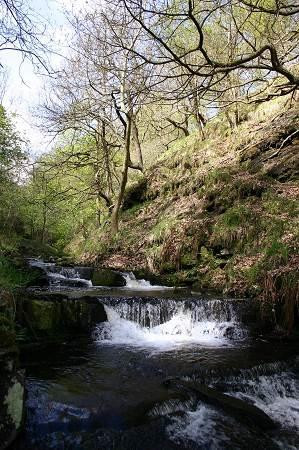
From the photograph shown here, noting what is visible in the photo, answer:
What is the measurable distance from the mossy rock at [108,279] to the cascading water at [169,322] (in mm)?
2780

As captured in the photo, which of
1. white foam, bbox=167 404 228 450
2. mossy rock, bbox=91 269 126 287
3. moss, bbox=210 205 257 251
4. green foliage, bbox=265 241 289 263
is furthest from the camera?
mossy rock, bbox=91 269 126 287

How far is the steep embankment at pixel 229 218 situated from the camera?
Answer: 7.91m

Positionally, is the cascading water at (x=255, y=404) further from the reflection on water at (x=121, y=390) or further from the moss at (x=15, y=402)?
the moss at (x=15, y=402)

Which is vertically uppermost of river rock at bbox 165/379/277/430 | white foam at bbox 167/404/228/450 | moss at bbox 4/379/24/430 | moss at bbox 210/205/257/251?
moss at bbox 210/205/257/251

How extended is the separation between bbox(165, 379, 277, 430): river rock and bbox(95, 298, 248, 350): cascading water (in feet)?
6.79

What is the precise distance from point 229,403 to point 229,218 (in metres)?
6.13

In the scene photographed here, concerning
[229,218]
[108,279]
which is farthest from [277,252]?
[108,279]

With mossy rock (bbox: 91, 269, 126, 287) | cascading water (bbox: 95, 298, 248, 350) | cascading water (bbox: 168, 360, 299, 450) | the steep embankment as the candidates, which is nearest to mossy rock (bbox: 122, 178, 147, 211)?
the steep embankment

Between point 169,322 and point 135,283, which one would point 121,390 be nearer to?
point 169,322

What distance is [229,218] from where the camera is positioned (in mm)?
9867

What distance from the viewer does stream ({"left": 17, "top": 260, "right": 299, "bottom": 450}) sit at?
3.69 m

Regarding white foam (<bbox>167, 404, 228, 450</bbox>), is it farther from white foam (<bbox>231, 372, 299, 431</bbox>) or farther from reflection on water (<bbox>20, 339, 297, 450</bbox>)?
white foam (<bbox>231, 372, 299, 431</bbox>)

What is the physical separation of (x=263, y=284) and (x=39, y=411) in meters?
4.64

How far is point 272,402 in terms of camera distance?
4.64 metres
